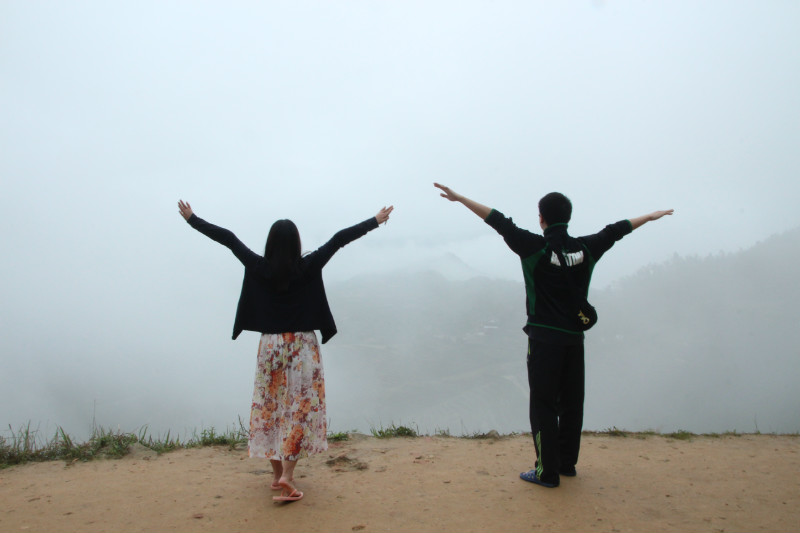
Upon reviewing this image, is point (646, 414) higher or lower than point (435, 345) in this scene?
lower

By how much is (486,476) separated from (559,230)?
7.20 feet

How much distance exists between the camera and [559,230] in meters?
4.08

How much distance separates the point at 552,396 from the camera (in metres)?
3.95

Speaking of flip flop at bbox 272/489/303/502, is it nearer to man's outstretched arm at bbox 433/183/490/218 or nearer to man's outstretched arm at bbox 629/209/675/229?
man's outstretched arm at bbox 433/183/490/218

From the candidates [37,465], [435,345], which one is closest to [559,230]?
[37,465]

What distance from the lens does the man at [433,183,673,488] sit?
Result: 392cm

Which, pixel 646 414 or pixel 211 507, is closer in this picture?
pixel 211 507

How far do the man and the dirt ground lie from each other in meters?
0.49

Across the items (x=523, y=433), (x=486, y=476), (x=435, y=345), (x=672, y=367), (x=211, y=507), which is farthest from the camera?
(x=435, y=345)

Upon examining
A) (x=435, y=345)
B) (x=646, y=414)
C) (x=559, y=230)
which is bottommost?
(x=646, y=414)

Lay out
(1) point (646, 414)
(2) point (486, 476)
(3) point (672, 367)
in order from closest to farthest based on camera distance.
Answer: (2) point (486, 476), (1) point (646, 414), (3) point (672, 367)

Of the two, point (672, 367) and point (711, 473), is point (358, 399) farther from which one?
point (711, 473)

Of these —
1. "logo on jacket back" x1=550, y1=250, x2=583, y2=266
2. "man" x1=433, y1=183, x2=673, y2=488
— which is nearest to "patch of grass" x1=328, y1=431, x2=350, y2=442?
"man" x1=433, y1=183, x2=673, y2=488

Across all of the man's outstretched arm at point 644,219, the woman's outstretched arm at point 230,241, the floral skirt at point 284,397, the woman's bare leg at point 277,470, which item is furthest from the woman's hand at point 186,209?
the man's outstretched arm at point 644,219
